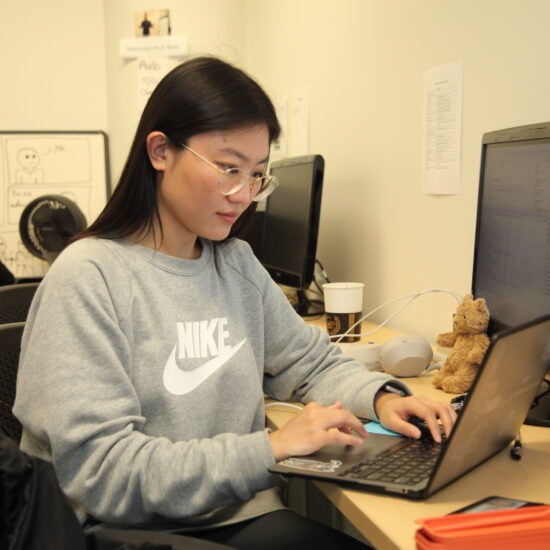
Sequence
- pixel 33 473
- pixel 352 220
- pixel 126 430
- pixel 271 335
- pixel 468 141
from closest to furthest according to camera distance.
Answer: pixel 33 473, pixel 126 430, pixel 271 335, pixel 468 141, pixel 352 220

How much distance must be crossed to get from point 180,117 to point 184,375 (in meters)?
0.41

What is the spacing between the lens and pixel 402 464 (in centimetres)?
92

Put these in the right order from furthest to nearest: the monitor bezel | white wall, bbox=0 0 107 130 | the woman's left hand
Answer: white wall, bbox=0 0 107 130 < the monitor bezel < the woman's left hand

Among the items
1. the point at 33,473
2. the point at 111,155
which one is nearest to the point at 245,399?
the point at 33,473

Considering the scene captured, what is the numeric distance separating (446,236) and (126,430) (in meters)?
0.97

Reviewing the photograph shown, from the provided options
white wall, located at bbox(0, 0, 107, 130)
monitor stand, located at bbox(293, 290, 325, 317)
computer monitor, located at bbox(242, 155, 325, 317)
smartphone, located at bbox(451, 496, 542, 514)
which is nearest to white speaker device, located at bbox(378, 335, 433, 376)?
computer monitor, located at bbox(242, 155, 325, 317)

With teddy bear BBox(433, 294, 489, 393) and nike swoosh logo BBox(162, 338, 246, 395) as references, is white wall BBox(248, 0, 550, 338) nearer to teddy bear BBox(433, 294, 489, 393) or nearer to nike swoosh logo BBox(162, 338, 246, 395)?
teddy bear BBox(433, 294, 489, 393)

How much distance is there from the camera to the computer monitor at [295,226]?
1.88 meters

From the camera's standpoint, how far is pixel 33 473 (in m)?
0.57

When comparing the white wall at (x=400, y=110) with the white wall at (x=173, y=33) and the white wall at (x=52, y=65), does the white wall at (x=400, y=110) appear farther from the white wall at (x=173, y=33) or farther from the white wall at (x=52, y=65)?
the white wall at (x=52, y=65)

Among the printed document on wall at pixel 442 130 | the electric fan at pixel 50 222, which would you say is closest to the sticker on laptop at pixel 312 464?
the printed document on wall at pixel 442 130

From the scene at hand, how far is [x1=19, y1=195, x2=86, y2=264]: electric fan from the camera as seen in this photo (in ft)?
9.53

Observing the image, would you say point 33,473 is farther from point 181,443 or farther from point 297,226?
point 297,226

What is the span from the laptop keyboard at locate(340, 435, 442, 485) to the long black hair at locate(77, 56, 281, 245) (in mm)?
539
